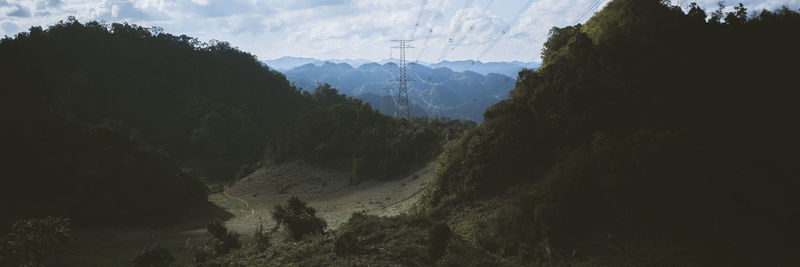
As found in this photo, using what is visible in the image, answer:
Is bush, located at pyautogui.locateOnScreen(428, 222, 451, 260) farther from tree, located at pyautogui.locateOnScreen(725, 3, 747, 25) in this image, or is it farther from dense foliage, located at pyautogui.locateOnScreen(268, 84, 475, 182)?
dense foliage, located at pyautogui.locateOnScreen(268, 84, 475, 182)

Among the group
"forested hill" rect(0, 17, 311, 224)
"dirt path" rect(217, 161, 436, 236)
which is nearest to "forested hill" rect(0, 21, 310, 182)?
"forested hill" rect(0, 17, 311, 224)

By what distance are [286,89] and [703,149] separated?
96.9 metres

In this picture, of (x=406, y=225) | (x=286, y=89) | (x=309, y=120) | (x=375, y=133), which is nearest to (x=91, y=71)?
(x=286, y=89)

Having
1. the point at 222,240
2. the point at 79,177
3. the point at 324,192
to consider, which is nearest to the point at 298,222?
the point at 222,240

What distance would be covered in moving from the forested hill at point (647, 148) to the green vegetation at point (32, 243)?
46.8ft

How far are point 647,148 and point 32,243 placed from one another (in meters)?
20.3

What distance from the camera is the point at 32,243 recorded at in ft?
42.4

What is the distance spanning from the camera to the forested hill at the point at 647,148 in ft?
47.7

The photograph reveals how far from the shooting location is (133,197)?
3108 centimetres

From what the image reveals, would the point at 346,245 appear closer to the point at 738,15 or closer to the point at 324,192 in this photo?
the point at 738,15

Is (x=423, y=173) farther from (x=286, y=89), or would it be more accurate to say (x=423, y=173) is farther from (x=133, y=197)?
(x=286, y=89)

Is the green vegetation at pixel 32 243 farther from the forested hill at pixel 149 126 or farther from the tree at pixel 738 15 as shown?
the tree at pixel 738 15

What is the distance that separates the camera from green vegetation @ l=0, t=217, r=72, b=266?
12609mm

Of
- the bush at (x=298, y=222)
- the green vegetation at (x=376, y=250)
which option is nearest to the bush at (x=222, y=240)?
the green vegetation at (x=376, y=250)
